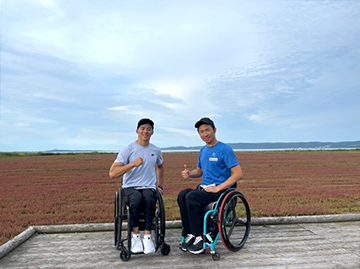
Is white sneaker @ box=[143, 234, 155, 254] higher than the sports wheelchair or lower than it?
lower

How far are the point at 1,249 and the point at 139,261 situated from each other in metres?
1.41

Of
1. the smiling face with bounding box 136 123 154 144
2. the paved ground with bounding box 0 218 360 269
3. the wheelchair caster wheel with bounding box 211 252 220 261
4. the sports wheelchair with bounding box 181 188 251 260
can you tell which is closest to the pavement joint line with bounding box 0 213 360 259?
the paved ground with bounding box 0 218 360 269

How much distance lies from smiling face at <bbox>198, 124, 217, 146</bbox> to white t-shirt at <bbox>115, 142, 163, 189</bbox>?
23.4 inches

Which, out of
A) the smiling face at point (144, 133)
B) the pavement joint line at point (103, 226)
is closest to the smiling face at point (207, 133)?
the smiling face at point (144, 133)

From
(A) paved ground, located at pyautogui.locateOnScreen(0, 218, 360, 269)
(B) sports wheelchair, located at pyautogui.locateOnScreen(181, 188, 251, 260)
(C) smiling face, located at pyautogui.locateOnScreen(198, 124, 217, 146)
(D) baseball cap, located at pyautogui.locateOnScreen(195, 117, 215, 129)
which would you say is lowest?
(A) paved ground, located at pyautogui.locateOnScreen(0, 218, 360, 269)

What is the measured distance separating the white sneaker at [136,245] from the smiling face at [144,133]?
1017mm

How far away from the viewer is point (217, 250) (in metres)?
3.38

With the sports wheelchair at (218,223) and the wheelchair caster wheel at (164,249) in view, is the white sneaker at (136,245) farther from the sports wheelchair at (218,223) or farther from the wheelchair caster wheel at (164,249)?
the sports wheelchair at (218,223)

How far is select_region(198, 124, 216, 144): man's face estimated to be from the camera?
136 inches

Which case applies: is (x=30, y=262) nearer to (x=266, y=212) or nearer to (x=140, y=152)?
(x=140, y=152)

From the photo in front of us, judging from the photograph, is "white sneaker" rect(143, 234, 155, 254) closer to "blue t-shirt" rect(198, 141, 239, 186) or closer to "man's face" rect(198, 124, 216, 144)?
"blue t-shirt" rect(198, 141, 239, 186)

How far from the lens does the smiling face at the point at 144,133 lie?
11.7 ft

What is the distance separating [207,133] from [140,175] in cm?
87

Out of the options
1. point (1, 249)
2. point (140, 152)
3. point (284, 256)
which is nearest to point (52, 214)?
point (1, 249)
